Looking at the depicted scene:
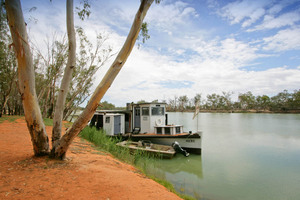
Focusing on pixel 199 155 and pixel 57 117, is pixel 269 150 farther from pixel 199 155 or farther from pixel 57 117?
pixel 57 117

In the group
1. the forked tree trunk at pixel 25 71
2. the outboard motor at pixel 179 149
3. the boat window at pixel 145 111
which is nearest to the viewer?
the forked tree trunk at pixel 25 71

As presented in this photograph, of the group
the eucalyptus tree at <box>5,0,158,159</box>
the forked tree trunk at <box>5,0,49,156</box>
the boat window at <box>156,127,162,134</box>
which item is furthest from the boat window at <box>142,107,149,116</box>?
the forked tree trunk at <box>5,0,49,156</box>

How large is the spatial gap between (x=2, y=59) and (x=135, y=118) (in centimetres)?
1198

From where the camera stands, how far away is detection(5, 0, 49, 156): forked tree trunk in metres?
2.93

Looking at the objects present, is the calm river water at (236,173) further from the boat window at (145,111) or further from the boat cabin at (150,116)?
the boat window at (145,111)

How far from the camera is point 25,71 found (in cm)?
309

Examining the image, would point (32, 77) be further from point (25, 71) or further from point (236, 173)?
point (236, 173)

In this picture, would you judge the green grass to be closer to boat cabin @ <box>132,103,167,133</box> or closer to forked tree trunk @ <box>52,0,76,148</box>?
forked tree trunk @ <box>52,0,76,148</box>

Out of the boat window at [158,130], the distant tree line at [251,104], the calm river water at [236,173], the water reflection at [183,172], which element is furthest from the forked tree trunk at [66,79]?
the distant tree line at [251,104]

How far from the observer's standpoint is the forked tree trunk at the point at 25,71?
115 inches

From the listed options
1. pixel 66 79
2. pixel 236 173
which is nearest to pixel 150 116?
pixel 236 173

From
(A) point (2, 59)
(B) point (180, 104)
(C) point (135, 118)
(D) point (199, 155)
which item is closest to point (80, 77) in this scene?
(A) point (2, 59)

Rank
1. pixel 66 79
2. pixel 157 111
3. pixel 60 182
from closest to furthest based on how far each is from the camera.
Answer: pixel 60 182
pixel 66 79
pixel 157 111

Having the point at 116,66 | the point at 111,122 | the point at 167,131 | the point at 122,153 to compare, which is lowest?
the point at 122,153
